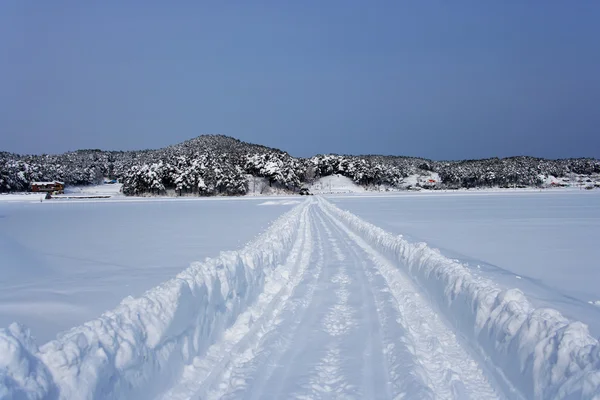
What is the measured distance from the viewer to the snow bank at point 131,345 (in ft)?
11.2

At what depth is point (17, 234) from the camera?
22.0 metres

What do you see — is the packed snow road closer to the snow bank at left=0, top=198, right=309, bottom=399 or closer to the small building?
the snow bank at left=0, top=198, right=309, bottom=399

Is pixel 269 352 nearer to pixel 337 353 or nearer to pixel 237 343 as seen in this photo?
pixel 237 343

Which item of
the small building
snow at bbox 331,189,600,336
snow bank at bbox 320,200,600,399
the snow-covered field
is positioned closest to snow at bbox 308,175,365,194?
the small building

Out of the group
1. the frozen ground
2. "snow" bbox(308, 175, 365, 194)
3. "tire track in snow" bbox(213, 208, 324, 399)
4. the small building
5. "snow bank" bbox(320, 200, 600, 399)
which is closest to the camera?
"snow bank" bbox(320, 200, 600, 399)

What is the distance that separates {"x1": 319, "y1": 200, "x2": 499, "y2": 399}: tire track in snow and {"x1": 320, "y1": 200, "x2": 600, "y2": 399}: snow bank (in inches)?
9.1

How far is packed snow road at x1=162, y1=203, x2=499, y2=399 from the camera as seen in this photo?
4555mm

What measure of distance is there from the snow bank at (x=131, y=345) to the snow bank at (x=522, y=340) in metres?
3.81

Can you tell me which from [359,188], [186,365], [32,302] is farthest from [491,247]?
[359,188]

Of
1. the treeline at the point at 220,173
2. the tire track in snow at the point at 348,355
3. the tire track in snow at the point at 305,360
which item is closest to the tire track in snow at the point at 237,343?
the tire track in snow at the point at 305,360

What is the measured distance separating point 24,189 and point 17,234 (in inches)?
4430

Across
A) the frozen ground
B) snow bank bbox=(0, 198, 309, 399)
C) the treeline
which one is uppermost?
the treeline

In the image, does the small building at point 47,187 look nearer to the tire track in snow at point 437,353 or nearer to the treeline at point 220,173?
the treeline at point 220,173

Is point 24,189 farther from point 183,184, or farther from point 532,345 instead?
point 532,345
